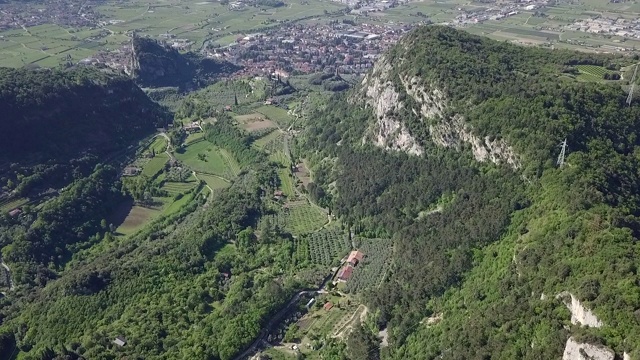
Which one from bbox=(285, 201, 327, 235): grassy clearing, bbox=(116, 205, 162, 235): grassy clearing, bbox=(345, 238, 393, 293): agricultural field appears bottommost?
bbox=(116, 205, 162, 235): grassy clearing

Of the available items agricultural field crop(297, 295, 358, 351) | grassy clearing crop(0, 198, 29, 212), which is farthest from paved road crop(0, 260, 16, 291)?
agricultural field crop(297, 295, 358, 351)

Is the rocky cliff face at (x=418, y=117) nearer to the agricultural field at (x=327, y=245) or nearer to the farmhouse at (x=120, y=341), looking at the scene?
the agricultural field at (x=327, y=245)

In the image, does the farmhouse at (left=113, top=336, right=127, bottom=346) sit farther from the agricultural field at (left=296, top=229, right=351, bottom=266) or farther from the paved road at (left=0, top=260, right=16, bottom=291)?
the agricultural field at (left=296, top=229, right=351, bottom=266)

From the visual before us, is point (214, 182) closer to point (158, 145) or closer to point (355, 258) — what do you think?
point (158, 145)

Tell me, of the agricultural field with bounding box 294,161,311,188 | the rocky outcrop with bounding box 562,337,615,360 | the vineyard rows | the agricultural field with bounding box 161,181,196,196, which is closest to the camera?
the rocky outcrop with bounding box 562,337,615,360

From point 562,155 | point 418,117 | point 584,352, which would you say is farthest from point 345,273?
point 584,352

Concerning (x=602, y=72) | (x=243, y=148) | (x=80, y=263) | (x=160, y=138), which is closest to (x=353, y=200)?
(x=243, y=148)

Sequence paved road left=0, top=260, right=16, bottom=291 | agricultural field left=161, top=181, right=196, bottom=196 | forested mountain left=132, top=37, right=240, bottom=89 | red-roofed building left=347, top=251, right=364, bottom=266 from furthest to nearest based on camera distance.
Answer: forested mountain left=132, top=37, right=240, bottom=89
agricultural field left=161, top=181, right=196, bottom=196
paved road left=0, top=260, right=16, bottom=291
red-roofed building left=347, top=251, right=364, bottom=266
